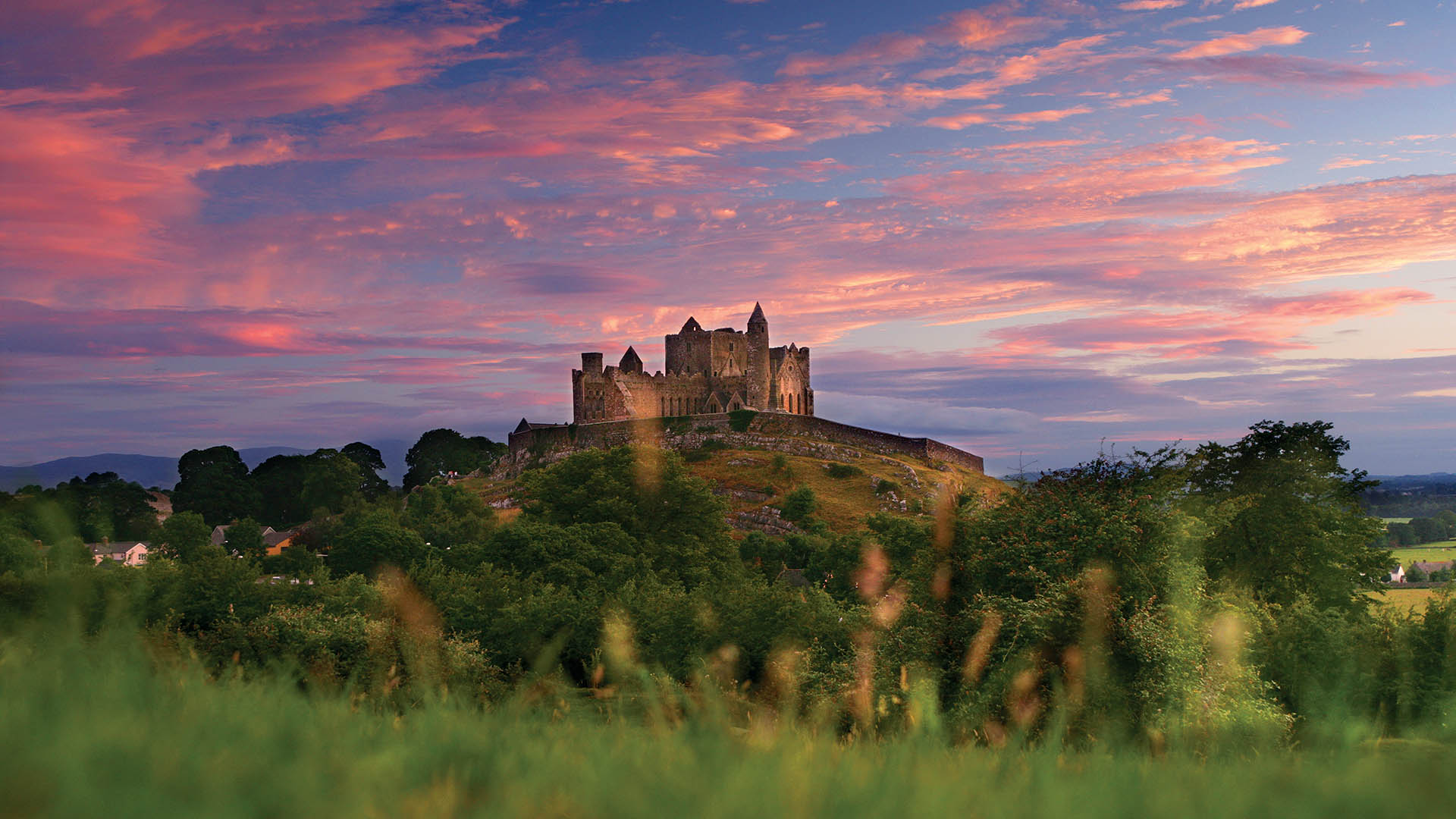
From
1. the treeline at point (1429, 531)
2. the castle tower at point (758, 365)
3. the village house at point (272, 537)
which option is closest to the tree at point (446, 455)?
the village house at point (272, 537)

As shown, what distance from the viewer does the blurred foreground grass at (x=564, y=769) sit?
10.6 feet

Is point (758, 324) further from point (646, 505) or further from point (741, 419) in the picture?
point (646, 505)

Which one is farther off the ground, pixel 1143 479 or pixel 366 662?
pixel 1143 479

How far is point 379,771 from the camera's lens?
345 centimetres

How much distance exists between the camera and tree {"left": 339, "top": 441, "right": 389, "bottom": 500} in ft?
419

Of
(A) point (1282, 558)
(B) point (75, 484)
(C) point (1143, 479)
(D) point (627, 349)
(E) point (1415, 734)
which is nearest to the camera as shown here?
(E) point (1415, 734)

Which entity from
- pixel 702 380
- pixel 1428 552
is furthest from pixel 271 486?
pixel 1428 552

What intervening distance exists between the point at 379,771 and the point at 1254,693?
21.4 meters

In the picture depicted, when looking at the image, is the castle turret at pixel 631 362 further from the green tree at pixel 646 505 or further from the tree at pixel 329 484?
the green tree at pixel 646 505

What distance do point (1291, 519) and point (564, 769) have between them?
138 ft

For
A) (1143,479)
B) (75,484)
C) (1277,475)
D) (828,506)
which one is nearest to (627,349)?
(828,506)

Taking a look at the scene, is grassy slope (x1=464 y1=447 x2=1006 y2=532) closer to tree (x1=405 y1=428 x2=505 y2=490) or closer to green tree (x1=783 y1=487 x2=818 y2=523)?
green tree (x1=783 y1=487 x2=818 y2=523)

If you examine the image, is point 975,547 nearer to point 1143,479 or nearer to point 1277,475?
point 1143,479

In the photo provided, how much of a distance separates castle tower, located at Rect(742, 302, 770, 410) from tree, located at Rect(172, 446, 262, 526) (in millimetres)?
59214
